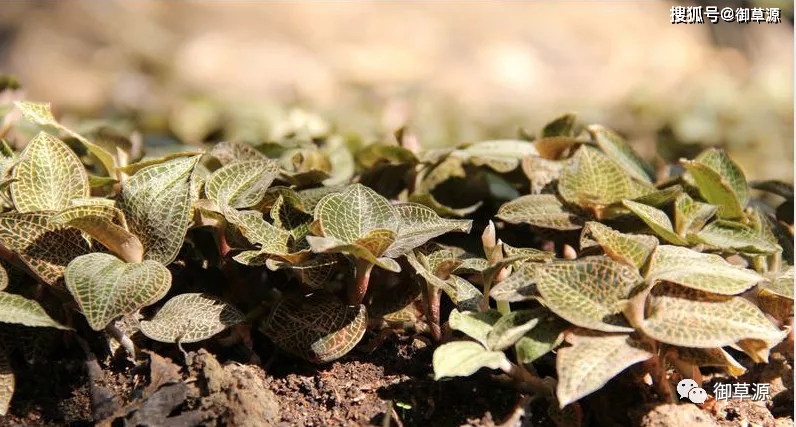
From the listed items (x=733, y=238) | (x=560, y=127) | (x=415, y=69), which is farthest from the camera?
(x=415, y=69)

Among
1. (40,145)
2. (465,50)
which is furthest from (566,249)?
(465,50)

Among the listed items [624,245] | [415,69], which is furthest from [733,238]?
[415,69]

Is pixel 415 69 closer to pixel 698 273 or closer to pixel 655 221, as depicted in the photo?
pixel 655 221

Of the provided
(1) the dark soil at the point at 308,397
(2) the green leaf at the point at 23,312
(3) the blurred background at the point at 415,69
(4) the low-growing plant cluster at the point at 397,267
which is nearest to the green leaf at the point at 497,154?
(4) the low-growing plant cluster at the point at 397,267

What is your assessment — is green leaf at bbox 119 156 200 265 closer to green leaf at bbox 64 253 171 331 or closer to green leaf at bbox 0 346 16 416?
green leaf at bbox 64 253 171 331

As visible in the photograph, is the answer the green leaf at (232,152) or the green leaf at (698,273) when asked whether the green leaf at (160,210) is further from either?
the green leaf at (698,273)

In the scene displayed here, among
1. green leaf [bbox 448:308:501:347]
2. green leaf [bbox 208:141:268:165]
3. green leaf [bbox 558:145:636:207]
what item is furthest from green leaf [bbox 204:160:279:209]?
green leaf [bbox 558:145:636:207]

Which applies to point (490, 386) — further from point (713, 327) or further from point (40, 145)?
point (40, 145)
